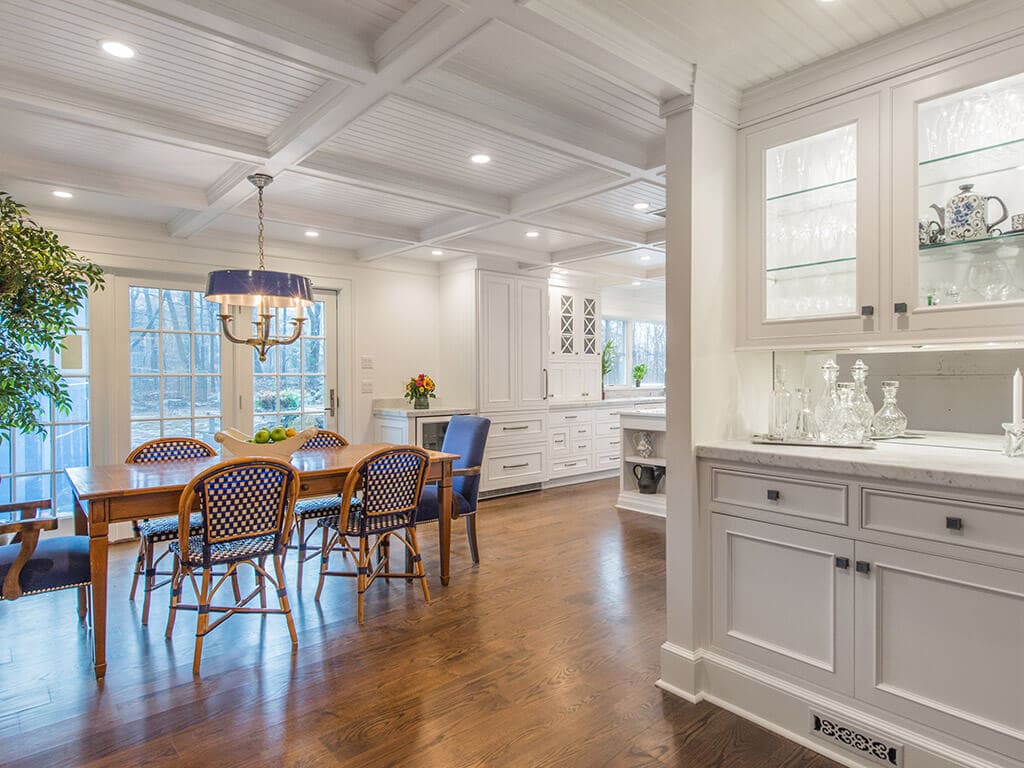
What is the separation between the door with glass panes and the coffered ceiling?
76cm

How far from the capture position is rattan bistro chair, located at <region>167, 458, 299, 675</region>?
2.57 m

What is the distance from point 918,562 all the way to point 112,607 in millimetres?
3745

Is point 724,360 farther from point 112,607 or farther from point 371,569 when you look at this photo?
point 112,607

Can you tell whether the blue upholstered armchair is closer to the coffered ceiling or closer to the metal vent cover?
the coffered ceiling

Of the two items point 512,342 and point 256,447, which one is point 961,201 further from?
point 512,342

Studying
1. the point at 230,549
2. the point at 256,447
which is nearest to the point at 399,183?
the point at 256,447

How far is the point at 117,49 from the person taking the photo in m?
2.23

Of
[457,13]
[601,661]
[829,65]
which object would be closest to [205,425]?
[601,661]

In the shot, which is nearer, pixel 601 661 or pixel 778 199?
pixel 778 199

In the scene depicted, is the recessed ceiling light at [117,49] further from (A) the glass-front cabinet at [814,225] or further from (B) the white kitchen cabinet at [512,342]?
(B) the white kitchen cabinet at [512,342]

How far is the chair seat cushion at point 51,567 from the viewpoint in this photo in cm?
242

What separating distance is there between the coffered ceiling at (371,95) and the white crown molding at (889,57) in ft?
0.16

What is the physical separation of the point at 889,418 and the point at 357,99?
98.7 inches

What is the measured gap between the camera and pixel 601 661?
8.59ft
